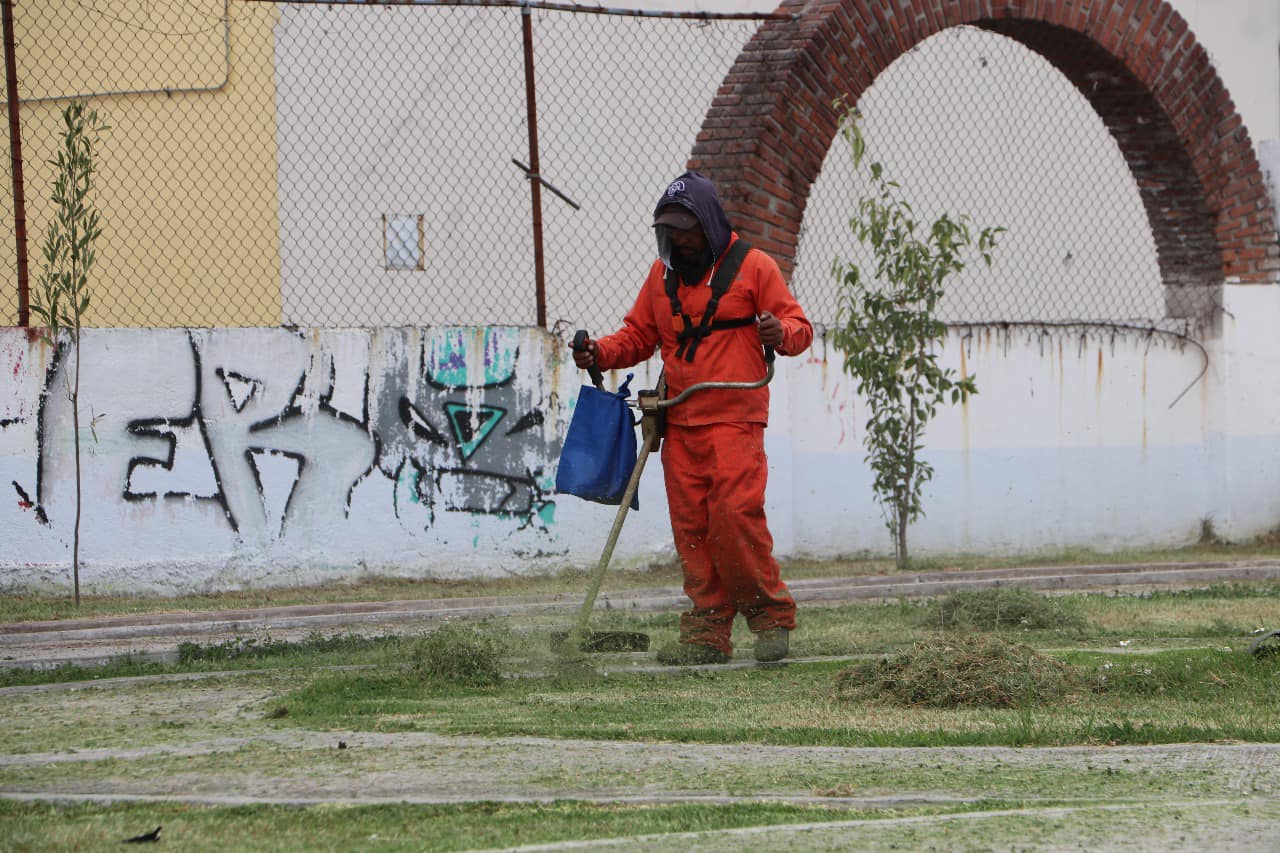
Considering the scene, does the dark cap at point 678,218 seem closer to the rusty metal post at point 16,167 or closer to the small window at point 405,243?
the rusty metal post at point 16,167

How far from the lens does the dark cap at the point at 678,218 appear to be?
22.5 feet

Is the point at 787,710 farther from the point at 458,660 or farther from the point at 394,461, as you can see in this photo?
the point at 394,461

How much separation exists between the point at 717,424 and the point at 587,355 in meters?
0.64

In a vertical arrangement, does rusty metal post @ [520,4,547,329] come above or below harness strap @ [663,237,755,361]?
above

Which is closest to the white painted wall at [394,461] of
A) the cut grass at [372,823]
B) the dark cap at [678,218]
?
the dark cap at [678,218]

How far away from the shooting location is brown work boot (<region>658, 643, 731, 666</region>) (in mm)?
6855

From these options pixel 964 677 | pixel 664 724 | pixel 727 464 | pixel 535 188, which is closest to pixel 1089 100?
pixel 535 188

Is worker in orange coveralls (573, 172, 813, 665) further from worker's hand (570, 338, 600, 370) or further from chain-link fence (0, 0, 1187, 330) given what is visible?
chain-link fence (0, 0, 1187, 330)

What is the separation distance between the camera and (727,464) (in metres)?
6.79

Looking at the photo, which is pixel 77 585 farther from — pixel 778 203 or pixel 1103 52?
pixel 1103 52

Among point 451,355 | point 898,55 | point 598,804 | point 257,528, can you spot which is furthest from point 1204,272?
point 598,804

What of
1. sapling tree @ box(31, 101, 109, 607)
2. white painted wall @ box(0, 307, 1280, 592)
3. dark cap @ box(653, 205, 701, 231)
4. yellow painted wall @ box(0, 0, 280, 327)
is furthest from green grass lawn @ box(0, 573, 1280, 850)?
yellow painted wall @ box(0, 0, 280, 327)

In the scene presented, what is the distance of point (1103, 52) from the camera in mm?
12703

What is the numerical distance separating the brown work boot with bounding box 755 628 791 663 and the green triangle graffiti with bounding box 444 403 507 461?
429cm
